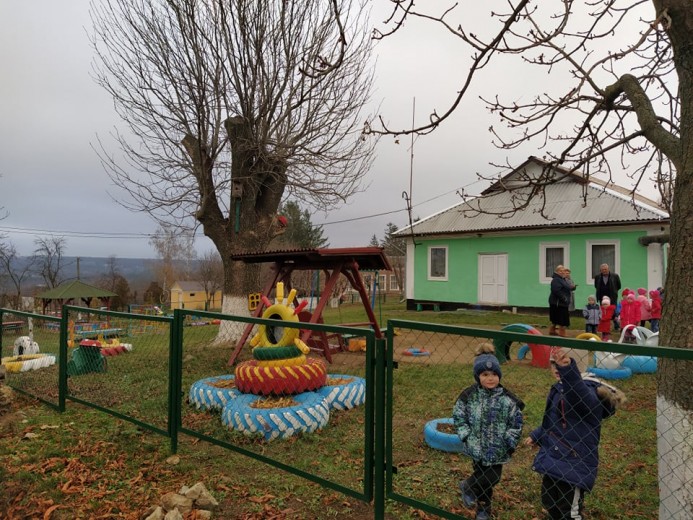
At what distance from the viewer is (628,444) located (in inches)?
166

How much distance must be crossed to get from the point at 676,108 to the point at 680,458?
2393mm

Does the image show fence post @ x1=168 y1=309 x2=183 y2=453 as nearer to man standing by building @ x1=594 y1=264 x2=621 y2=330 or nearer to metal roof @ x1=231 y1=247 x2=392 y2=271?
metal roof @ x1=231 y1=247 x2=392 y2=271

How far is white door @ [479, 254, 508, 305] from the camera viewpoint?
16.8 metres

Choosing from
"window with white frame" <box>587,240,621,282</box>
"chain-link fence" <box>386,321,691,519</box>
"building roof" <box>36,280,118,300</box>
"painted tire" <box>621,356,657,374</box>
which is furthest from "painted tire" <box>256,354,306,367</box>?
"building roof" <box>36,280,118,300</box>

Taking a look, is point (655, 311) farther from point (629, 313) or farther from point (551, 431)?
point (551, 431)

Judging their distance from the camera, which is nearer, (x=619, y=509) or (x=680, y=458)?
(x=680, y=458)

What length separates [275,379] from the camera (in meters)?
5.22

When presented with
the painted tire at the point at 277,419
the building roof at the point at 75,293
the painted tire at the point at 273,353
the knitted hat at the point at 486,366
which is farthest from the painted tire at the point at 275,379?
the building roof at the point at 75,293

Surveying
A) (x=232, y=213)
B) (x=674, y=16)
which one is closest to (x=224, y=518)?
(x=674, y=16)

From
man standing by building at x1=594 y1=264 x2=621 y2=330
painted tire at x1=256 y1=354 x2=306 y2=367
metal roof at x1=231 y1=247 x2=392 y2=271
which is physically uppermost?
metal roof at x1=231 y1=247 x2=392 y2=271

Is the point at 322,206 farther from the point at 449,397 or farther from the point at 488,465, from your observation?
the point at 488,465

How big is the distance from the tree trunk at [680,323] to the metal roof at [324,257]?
5.00 m

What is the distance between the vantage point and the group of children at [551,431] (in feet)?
8.33

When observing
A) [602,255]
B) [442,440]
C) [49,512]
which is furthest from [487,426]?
[602,255]
